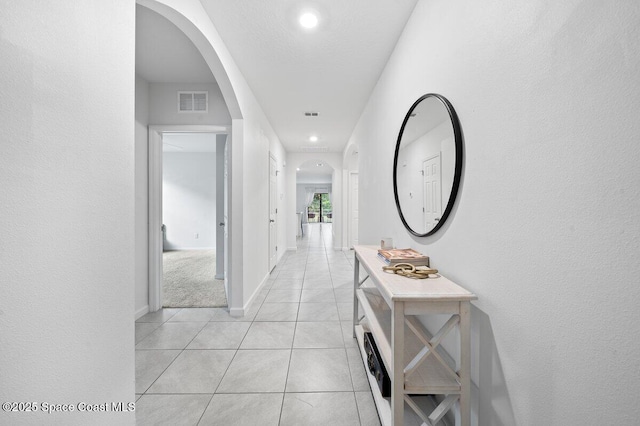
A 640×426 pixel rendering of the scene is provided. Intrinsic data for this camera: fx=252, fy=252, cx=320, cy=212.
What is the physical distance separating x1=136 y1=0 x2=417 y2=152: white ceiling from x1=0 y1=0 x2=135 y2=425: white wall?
1079 millimetres

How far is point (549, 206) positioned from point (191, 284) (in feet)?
13.4

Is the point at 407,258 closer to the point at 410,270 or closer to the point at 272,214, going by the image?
the point at 410,270

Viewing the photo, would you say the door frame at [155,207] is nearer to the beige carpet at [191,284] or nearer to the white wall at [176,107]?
the white wall at [176,107]

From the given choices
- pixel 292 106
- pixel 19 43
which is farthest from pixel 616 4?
pixel 292 106

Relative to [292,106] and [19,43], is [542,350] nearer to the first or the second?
[19,43]

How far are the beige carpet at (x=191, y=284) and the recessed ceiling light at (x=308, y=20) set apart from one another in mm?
2894

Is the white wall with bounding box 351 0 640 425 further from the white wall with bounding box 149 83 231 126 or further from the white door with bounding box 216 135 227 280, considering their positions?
the white door with bounding box 216 135 227 280

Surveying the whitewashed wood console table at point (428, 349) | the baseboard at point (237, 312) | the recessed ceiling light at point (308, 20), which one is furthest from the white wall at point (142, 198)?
the whitewashed wood console table at point (428, 349)

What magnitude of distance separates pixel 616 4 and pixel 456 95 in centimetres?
63

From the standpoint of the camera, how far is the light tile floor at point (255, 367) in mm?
1426

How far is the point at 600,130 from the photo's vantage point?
0.61 meters

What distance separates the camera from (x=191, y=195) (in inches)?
259

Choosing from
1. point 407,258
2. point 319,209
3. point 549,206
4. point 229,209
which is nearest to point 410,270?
point 407,258

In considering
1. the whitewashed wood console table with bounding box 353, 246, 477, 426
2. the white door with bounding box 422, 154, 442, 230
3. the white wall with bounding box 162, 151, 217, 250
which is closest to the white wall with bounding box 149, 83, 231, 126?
the white door with bounding box 422, 154, 442, 230
